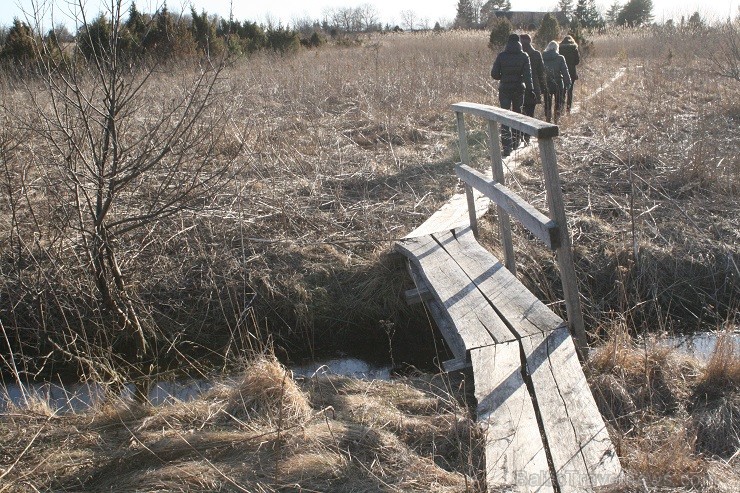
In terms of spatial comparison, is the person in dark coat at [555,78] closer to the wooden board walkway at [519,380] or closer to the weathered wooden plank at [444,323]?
the weathered wooden plank at [444,323]

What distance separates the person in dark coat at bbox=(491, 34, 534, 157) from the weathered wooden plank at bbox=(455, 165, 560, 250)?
515 cm

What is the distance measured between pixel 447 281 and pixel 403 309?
119 cm

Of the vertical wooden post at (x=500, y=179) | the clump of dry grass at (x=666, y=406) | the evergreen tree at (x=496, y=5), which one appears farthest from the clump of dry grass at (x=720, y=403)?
the evergreen tree at (x=496, y=5)

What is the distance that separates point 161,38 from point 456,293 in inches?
520

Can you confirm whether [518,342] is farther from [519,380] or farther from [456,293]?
[456,293]

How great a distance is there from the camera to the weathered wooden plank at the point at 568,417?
2.99m

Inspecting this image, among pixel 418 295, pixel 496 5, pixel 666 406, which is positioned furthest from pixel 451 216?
pixel 496 5

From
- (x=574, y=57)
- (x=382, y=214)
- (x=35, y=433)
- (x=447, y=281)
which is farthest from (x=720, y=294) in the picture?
(x=574, y=57)

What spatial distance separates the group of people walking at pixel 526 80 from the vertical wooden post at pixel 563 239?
5166mm

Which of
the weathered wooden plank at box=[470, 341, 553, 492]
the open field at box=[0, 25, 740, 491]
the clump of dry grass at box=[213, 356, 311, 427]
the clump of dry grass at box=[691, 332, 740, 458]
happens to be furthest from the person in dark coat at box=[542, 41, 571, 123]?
the clump of dry grass at box=[213, 356, 311, 427]

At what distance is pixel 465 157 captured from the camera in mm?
6426

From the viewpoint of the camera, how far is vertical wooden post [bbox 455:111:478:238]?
6430mm

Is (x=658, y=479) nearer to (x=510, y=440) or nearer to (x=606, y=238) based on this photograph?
(x=510, y=440)

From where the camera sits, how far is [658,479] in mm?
3002
